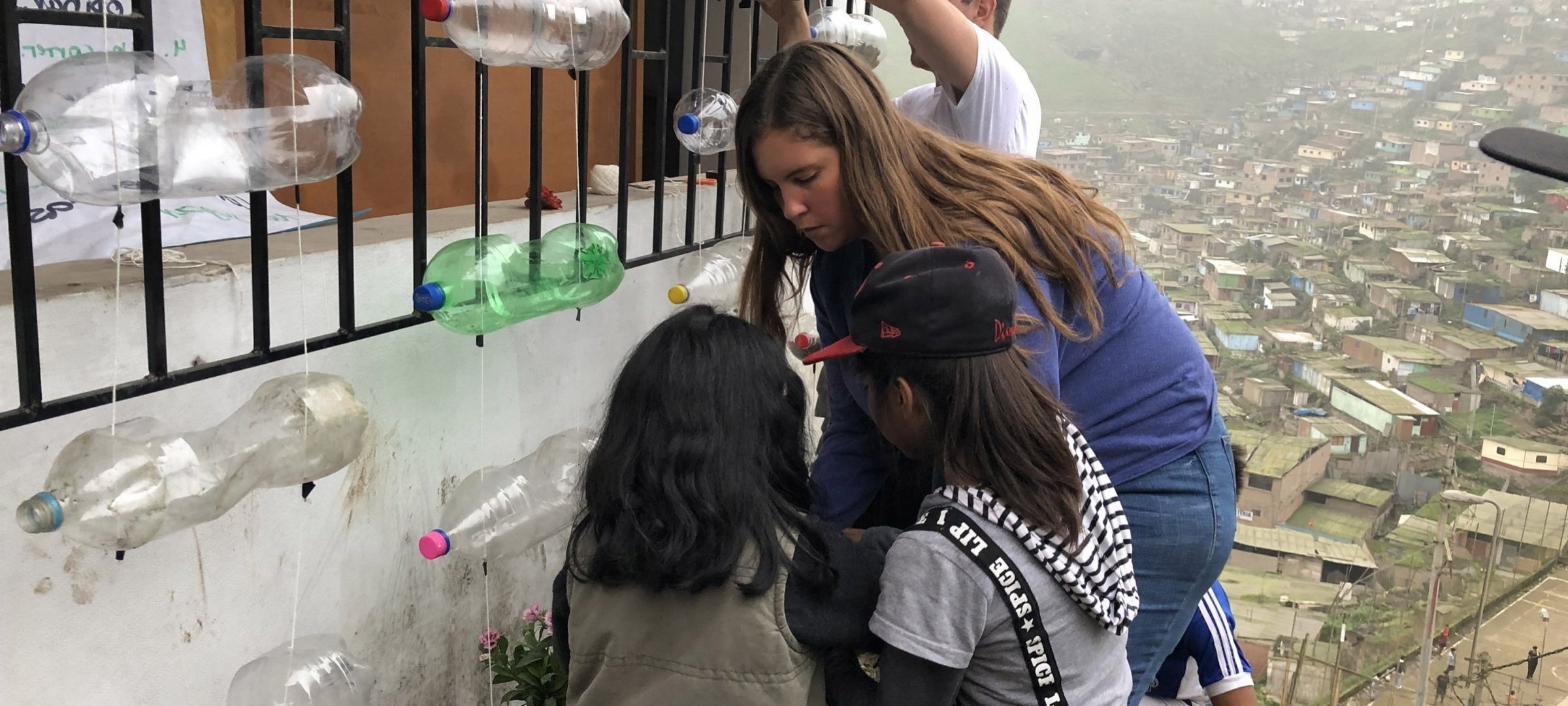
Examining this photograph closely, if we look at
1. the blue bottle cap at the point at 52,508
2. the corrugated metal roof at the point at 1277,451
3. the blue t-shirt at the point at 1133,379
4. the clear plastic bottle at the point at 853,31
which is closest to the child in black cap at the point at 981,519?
the blue t-shirt at the point at 1133,379

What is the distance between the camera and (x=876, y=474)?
151 centimetres

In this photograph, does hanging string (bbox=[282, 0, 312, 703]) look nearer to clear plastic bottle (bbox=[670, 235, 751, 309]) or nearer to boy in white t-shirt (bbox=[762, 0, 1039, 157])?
boy in white t-shirt (bbox=[762, 0, 1039, 157])

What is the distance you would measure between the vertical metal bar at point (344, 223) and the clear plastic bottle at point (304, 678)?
44 cm

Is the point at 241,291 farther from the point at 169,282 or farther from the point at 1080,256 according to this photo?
the point at 1080,256

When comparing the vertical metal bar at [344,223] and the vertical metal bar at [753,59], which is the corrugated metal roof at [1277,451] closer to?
the vertical metal bar at [753,59]

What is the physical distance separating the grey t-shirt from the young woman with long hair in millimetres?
185

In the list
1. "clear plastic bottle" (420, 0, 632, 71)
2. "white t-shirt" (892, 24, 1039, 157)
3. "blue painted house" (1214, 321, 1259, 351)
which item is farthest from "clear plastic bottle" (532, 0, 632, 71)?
"blue painted house" (1214, 321, 1259, 351)

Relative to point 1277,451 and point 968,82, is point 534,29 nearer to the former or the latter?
point 968,82

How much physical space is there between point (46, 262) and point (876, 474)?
120 centimetres

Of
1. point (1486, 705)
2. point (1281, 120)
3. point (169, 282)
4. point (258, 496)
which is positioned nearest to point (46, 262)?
point (169, 282)

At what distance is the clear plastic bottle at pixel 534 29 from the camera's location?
4.90ft

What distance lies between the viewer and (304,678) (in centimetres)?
144

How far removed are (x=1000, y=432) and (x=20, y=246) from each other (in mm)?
1007

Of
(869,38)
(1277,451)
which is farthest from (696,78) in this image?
(1277,451)
